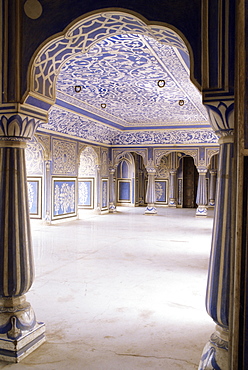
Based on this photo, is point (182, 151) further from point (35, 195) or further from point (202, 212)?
point (35, 195)

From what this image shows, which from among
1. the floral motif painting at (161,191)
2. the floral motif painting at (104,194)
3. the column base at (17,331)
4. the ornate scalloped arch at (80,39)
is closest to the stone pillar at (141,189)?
the floral motif painting at (161,191)

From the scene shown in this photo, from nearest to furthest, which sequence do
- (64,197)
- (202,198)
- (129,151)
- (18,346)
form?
(18,346) < (64,197) < (202,198) < (129,151)

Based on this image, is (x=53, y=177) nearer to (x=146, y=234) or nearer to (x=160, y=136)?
(x=146, y=234)

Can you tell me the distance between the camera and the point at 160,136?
1116 centimetres

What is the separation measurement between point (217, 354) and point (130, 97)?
590 centimetres

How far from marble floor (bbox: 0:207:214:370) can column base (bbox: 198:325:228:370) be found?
0.66 feet

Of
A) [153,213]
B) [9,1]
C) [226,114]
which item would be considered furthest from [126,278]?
[153,213]

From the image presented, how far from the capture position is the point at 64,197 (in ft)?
29.8

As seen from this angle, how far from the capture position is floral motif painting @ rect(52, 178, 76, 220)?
28.4 ft

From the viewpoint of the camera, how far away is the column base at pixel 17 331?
2.16 meters

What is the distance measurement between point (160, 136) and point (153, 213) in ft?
8.18

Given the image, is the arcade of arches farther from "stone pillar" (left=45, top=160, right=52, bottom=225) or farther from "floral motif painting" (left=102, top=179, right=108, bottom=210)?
"floral motif painting" (left=102, top=179, right=108, bottom=210)

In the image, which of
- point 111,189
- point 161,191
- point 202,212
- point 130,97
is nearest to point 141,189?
point 161,191

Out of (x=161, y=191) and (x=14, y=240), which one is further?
(x=161, y=191)
